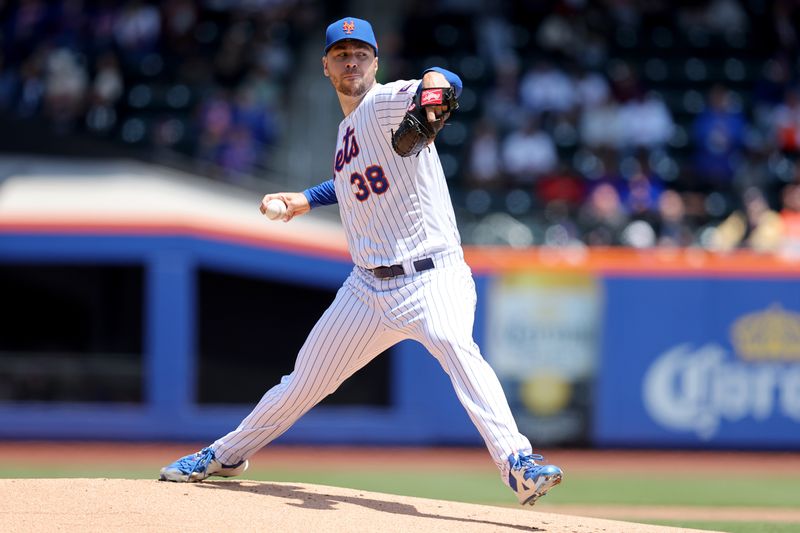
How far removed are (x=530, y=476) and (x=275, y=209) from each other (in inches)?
54.1

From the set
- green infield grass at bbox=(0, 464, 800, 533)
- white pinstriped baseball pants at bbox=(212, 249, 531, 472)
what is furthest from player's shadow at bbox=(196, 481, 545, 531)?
green infield grass at bbox=(0, 464, 800, 533)

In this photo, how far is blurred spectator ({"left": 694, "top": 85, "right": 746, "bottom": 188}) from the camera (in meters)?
11.4

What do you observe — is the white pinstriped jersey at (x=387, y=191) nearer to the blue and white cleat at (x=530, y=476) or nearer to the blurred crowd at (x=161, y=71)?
the blue and white cleat at (x=530, y=476)

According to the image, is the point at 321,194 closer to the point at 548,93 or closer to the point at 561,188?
the point at 561,188

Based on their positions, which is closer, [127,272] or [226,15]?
[127,272]

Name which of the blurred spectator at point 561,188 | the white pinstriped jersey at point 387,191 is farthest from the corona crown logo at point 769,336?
the white pinstriped jersey at point 387,191

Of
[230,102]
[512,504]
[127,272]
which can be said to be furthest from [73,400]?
[512,504]

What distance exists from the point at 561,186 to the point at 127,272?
12.6 feet

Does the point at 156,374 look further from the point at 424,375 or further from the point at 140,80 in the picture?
the point at 140,80

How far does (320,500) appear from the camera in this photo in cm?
466

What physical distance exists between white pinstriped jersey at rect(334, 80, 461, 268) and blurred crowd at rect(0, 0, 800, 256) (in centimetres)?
528

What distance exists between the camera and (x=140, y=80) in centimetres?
1260

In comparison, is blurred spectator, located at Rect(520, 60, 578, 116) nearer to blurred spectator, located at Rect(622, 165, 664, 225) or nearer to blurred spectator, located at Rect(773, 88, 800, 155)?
blurred spectator, located at Rect(622, 165, 664, 225)

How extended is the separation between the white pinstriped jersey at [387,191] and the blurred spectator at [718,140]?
7.29 m
